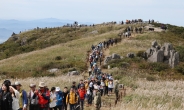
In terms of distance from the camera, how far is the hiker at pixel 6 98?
9727 mm

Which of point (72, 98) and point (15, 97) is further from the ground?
point (15, 97)

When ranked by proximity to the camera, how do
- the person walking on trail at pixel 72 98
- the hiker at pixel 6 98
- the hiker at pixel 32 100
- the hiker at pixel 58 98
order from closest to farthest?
the hiker at pixel 6 98
the hiker at pixel 32 100
the hiker at pixel 58 98
the person walking on trail at pixel 72 98

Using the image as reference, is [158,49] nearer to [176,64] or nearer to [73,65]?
[176,64]

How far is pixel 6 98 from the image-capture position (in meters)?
9.74

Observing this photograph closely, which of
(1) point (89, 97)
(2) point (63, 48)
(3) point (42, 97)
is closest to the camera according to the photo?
(3) point (42, 97)

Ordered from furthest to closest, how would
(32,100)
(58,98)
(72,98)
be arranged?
1. (72,98)
2. (58,98)
3. (32,100)

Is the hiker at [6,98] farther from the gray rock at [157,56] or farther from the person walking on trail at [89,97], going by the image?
the gray rock at [157,56]

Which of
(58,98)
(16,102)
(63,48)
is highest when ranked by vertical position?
(16,102)

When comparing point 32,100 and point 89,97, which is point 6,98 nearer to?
point 32,100

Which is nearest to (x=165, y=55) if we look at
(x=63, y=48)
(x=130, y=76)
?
(x=130, y=76)

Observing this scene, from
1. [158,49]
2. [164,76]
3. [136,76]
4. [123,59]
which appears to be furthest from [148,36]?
[136,76]

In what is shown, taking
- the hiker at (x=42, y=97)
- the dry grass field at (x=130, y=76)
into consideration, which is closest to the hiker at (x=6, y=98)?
the hiker at (x=42, y=97)

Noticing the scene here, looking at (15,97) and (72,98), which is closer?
(15,97)

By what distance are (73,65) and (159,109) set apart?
2840 cm
